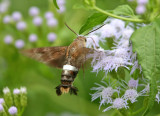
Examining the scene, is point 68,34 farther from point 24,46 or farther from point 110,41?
point 110,41

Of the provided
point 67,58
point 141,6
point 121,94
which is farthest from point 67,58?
point 141,6

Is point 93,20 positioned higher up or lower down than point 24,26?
lower down

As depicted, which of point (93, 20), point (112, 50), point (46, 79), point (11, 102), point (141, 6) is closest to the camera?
point (93, 20)

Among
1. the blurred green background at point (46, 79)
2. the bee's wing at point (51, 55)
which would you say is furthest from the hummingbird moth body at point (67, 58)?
the blurred green background at point (46, 79)

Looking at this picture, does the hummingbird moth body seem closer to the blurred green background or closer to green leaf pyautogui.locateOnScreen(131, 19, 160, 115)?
green leaf pyautogui.locateOnScreen(131, 19, 160, 115)

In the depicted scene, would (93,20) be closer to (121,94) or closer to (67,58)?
(67,58)

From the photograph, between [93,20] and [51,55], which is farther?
[51,55]

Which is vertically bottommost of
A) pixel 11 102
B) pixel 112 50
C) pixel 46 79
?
pixel 11 102
